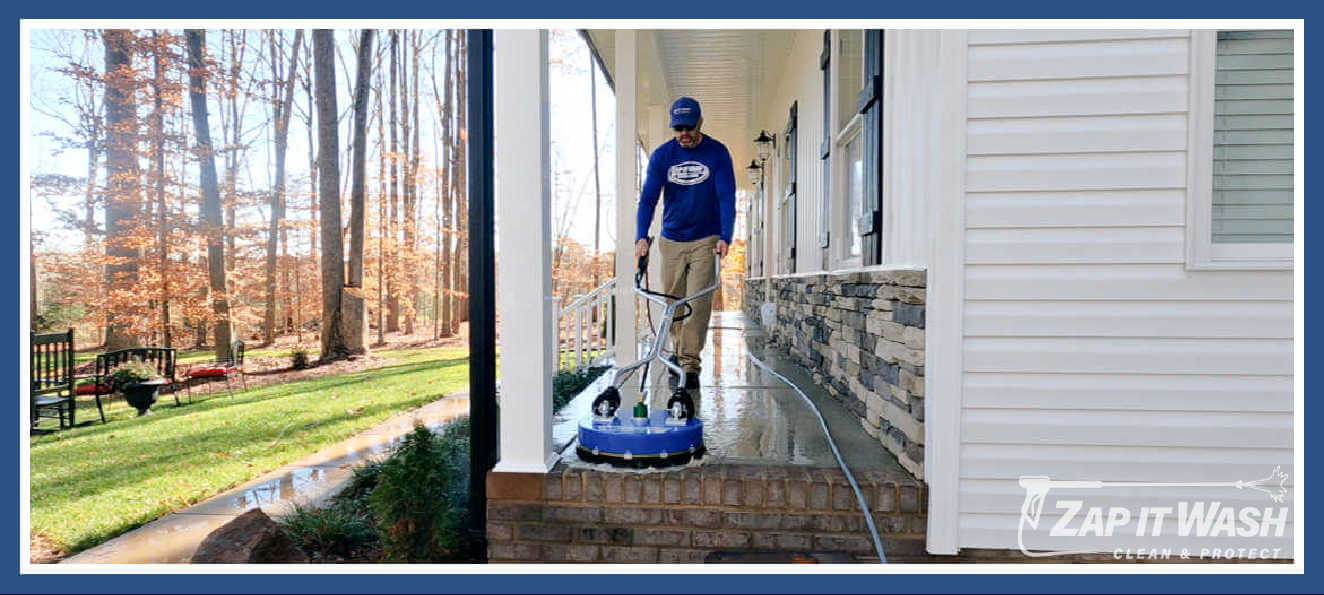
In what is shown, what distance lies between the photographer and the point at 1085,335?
2.03 m

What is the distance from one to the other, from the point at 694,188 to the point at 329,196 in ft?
32.2

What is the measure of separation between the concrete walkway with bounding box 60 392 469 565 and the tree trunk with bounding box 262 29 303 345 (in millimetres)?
6384

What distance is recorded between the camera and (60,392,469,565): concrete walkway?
309 centimetres

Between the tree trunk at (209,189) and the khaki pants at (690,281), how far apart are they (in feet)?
31.8

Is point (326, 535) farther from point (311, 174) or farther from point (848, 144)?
point (311, 174)

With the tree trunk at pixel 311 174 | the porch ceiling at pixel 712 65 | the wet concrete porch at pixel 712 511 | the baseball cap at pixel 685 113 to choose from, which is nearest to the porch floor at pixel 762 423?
the wet concrete porch at pixel 712 511

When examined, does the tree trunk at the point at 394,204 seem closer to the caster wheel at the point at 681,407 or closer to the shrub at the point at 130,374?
the shrub at the point at 130,374

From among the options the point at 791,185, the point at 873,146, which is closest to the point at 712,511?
the point at 873,146

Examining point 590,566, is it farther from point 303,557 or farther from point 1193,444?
point 1193,444

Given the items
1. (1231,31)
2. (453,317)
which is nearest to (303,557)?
(1231,31)

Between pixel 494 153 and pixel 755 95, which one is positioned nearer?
pixel 494 153

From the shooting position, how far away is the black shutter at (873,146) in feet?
9.07

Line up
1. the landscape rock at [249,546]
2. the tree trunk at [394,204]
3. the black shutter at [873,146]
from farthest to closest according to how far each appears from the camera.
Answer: the tree trunk at [394,204] → the black shutter at [873,146] → the landscape rock at [249,546]

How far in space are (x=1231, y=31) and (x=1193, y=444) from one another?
1212 mm
